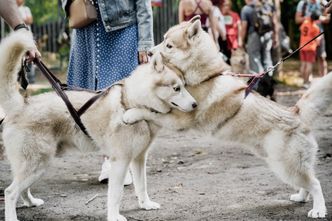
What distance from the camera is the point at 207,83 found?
185 inches

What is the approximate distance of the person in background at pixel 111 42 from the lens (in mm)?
5250

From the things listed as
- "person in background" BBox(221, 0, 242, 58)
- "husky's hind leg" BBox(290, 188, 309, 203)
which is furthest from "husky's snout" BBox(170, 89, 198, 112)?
"person in background" BBox(221, 0, 242, 58)

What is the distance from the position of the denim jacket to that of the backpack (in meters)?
6.46

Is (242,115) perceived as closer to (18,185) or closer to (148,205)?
(148,205)

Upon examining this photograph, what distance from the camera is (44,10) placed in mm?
21422

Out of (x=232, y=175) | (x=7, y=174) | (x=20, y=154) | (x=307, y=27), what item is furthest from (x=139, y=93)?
(x=307, y=27)

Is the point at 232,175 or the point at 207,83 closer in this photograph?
the point at 207,83

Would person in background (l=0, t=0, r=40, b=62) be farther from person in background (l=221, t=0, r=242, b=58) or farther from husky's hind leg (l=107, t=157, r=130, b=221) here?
person in background (l=221, t=0, r=242, b=58)

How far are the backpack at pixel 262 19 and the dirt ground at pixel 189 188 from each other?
4267mm

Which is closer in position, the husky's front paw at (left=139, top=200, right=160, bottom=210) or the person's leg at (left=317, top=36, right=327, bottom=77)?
the husky's front paw at (left=139, top=200, right=160, bottom=210)

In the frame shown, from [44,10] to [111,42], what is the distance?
1676 cm

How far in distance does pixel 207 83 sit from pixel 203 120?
295mm

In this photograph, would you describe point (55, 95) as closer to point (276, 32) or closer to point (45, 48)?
point (276, 32)

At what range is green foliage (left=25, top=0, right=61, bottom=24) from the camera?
21.0 metres
